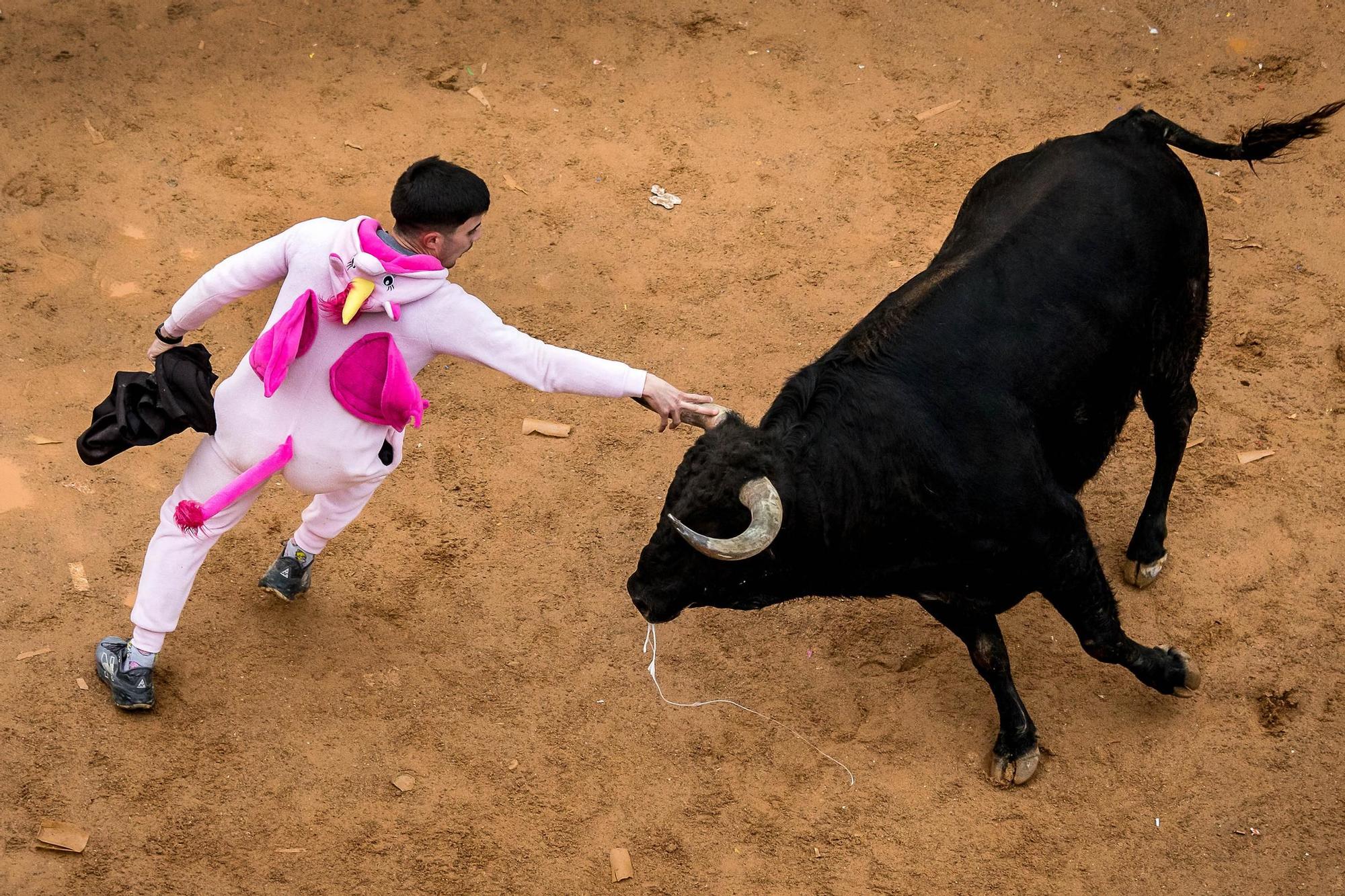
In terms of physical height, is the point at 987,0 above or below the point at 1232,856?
above

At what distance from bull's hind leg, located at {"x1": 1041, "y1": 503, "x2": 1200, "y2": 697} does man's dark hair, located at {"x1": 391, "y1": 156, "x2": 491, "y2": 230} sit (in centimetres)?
258

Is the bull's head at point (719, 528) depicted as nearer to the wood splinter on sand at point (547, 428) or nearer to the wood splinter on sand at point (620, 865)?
the wood splinter on sand at point (620, 865)

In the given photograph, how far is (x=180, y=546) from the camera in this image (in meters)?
4.79

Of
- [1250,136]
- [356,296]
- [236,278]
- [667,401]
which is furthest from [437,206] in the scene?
[1250,136]

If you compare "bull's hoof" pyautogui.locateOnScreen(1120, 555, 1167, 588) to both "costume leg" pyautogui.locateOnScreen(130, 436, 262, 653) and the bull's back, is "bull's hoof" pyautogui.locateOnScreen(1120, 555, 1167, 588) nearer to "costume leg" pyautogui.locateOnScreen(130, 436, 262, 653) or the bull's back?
the bull's back

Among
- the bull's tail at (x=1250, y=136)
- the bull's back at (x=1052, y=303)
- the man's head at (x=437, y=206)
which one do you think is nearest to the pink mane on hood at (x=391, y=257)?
the man's head at (x=437, y=206)

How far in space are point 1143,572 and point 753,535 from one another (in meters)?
2.62

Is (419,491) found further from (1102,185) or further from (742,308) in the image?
(1102,185)

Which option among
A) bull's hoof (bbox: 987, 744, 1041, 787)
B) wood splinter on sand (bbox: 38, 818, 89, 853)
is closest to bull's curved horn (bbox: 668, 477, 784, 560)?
bull's hoof (bbox: 987, 744, 1041, 787)

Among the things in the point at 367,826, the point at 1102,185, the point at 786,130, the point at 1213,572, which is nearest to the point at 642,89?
the point at 786,130

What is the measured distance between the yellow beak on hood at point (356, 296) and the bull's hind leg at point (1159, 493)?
11.9 ft

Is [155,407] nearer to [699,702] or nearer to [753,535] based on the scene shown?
[753,535]

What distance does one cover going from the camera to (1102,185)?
5.19m

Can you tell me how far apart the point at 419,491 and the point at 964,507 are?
2903 mm
